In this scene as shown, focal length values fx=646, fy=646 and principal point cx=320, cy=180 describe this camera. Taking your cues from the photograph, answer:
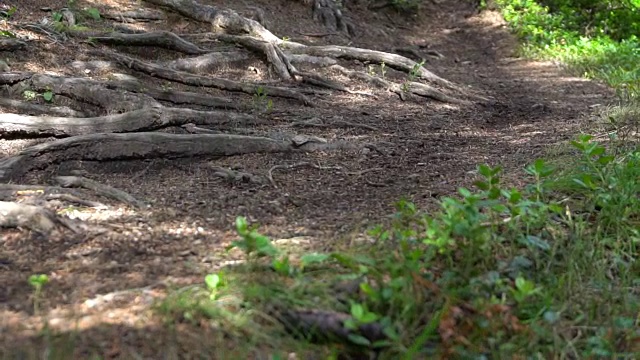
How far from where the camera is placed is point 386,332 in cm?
256

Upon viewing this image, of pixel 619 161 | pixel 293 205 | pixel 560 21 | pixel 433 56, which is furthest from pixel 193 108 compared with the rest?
pixel 560 21

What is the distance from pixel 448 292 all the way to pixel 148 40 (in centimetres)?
560

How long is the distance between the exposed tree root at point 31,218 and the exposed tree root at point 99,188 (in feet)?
1.83

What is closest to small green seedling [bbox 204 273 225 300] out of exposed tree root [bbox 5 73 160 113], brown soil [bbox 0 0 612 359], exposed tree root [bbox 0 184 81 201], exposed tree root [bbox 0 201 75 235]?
brown soil [bbox 0 0 612 359]

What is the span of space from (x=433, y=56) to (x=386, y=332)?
9.41m

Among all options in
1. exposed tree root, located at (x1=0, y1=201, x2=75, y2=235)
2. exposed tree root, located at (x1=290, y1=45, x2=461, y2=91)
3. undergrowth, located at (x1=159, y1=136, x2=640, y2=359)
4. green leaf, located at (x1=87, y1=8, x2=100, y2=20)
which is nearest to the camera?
undergrowth, located at (x1=159, y1=136, x2=640, y2=359)

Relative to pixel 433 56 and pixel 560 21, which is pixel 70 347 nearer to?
pixel 433 56

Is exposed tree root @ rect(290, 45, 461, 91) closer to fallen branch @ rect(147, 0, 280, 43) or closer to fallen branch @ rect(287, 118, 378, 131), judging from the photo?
fallen branch @ rect(147, 0, 280, 43)

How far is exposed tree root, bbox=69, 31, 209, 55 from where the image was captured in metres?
7.20

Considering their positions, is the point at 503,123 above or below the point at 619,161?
below

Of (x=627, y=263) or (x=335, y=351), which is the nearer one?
(x=335, y=351)

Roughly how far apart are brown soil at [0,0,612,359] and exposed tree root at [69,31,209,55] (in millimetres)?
111

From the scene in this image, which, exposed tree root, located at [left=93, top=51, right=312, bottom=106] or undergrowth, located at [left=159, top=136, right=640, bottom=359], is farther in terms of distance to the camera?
exposed tree root, located at [left=93, top=51, right=312, bottom=106]

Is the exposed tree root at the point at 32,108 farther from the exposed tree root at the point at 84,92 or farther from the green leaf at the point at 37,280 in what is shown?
the green leaf at the point at 37,280
